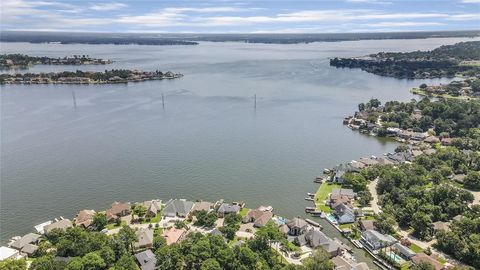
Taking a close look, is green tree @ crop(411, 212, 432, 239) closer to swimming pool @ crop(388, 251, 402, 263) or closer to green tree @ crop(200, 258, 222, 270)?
swimming pool @ crop(388, 251, 402, 263)

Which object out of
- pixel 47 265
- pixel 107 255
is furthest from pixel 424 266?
pixel 47 265

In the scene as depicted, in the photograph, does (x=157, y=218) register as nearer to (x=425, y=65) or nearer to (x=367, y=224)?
(x=367, y=224)

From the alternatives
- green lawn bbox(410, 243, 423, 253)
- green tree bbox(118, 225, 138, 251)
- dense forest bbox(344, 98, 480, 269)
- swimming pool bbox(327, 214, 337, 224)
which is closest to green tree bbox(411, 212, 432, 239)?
dense forest bbox(344, 98, 480, 269)

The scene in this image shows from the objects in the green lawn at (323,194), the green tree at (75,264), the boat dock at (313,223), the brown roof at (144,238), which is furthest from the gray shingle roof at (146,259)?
the green lawn at (323,194)

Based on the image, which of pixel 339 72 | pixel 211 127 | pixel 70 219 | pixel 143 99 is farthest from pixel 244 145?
pixel 339 72

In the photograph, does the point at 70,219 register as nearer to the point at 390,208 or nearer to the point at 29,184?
the point at 29,184

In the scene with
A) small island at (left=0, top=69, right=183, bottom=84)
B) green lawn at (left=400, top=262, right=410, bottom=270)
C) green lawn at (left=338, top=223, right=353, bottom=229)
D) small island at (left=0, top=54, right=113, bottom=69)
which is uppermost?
small island at (left=0, top=54, right=113, bottom=69)
